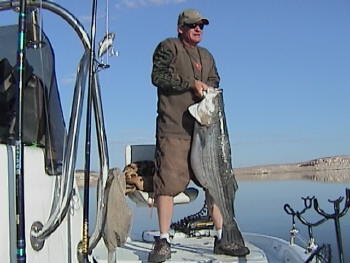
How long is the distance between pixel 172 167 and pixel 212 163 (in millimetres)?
333

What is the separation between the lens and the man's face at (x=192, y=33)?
15.1 feet

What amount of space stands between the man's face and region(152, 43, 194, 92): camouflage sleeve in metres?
0.23

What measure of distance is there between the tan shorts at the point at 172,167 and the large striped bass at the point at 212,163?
0.21 ft

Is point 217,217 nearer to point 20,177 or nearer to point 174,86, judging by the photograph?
point 174,86

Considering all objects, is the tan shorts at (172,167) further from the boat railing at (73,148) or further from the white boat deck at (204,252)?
the boat railing at (73,148)

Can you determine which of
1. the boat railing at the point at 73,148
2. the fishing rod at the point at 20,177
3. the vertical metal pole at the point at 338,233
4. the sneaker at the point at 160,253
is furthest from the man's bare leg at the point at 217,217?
the fishing rod at the point at 20,177

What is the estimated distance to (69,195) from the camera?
9.30 feet

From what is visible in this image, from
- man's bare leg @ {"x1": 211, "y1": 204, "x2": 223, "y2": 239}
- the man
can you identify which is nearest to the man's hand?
the man

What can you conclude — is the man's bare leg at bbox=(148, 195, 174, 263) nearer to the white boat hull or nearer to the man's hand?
the man's hand

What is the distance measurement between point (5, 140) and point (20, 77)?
44 centimetres

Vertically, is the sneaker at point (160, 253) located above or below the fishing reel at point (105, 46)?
below

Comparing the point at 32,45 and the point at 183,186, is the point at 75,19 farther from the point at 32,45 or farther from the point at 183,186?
the point at 183,186

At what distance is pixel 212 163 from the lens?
4.43 metres

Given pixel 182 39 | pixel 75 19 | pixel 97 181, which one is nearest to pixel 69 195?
pixel 97 181
